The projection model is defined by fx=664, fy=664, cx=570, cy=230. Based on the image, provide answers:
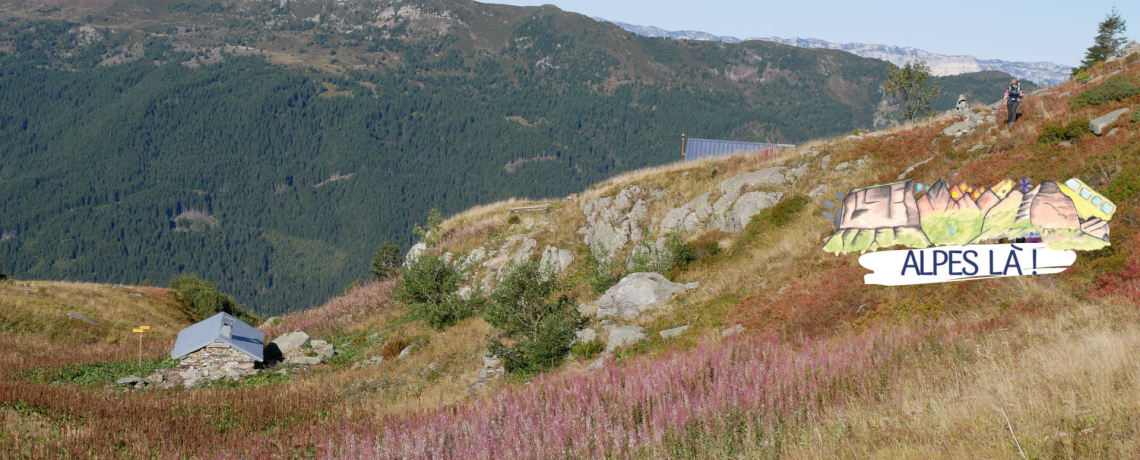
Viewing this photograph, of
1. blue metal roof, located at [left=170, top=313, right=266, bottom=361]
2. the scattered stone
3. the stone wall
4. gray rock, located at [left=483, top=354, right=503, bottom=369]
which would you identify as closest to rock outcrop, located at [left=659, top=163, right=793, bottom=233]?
gray rock, located at [left=483, top=354, right=503, bottom=369]

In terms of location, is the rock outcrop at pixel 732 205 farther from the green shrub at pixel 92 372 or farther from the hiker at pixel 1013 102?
the green shrub at pixel 92 372

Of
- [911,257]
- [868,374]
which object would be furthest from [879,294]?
[868,374]

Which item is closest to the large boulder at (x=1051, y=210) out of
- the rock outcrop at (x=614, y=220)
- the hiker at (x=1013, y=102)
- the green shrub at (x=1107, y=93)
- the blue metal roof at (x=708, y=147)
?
the green shrub at (x=1107, y=93)

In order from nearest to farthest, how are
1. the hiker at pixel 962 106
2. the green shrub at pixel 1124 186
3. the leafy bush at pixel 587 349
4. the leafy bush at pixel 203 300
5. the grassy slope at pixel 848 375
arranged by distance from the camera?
the grassy slope at pixel 848 375 → the green shrub at pixel 1124 186 → the leafy bush at pixel 587 349 → the hiker at pixel 962 106 → the leafy bush at pixel 203 300

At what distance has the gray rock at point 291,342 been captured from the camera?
88.2 feet

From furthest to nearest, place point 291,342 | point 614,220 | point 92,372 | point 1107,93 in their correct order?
point 614,220 < point 291,342 < point 92,372 < point 1107,93

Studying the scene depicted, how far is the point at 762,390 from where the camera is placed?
862 cm

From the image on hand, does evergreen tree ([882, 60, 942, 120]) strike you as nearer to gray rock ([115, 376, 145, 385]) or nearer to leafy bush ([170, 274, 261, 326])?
gray rock ([115, 376, 145, 385])

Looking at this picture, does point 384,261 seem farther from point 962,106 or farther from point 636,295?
point 962,106

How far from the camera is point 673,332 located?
15320mm

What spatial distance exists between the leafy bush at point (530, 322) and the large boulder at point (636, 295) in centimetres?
104

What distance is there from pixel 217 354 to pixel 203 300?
1846 inches

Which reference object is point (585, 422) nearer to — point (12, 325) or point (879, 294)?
point (879, 294)

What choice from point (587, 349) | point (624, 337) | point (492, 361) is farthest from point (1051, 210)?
point (492, 361)
